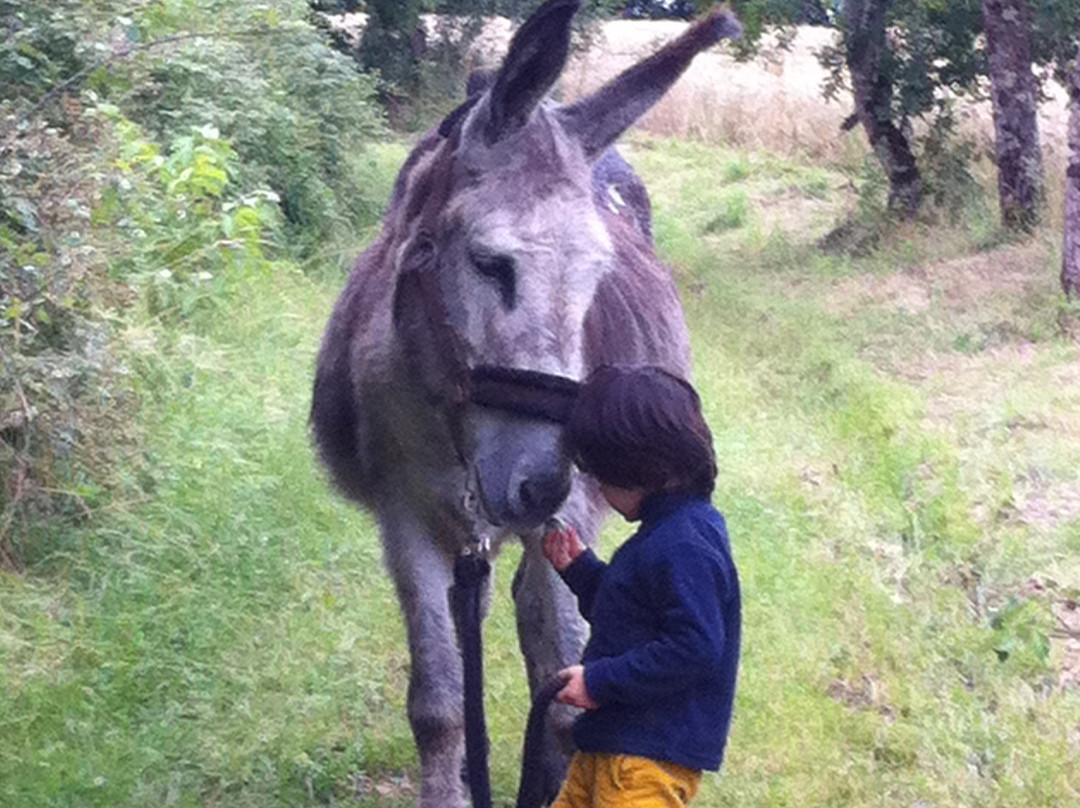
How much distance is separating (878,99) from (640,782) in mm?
13619

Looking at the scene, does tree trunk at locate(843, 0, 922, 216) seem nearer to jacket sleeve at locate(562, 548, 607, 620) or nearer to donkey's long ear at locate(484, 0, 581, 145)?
donkey's long ear at locate(484, 0, 581, 145)

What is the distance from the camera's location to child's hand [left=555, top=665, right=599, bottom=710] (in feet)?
10.2

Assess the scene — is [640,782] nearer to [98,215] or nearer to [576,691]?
[576,691]

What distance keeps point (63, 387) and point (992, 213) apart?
1123 centimetres

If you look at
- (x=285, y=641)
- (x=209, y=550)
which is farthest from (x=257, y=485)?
(x=285, y=641)

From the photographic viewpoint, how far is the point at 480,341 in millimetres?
3535

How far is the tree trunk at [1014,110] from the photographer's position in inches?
519

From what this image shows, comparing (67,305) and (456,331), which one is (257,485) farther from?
(456,331)

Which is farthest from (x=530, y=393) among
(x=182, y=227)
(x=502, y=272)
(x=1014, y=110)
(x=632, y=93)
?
(x=1014, y=110)

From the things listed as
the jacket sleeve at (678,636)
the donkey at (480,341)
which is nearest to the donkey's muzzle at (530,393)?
the donkey at (480,341)

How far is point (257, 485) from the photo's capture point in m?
6.87

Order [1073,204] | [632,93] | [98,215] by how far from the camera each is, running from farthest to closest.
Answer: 1. [1073,204]
2. [98,215]
3. [632,93]

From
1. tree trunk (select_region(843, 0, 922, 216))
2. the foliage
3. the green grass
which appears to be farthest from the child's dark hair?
tree trunk (select_region(843, 0, 922, 216))

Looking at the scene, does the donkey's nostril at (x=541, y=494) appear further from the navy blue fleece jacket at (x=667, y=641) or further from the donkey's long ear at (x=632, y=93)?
the donkey's long ear at (x=632, y=93)
